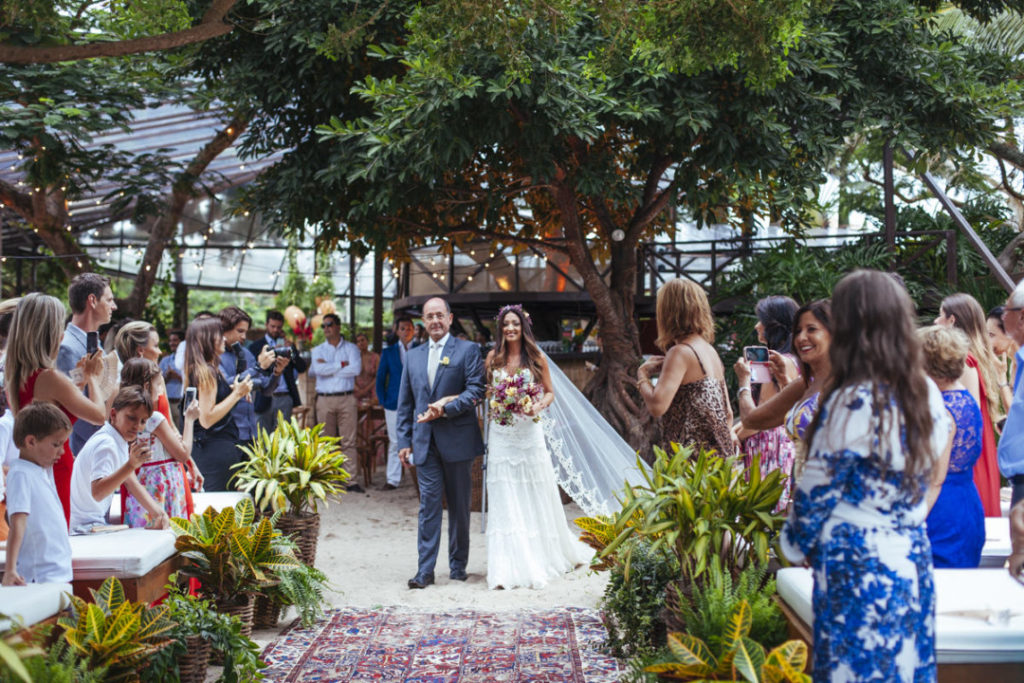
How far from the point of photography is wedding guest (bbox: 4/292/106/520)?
407 centimetres

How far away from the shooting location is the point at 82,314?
4.99m

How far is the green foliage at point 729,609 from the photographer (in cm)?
331

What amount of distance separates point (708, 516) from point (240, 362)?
4248mm

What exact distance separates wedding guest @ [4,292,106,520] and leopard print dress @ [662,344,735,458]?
2939mm

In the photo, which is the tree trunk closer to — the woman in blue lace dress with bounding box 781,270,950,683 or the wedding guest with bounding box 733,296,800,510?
the wedding guest with bounding box 733,296,800,510

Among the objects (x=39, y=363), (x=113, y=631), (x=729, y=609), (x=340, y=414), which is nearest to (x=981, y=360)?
(x=729, y=609)

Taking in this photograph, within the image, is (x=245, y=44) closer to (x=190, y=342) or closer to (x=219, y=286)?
(x=190, y=342)

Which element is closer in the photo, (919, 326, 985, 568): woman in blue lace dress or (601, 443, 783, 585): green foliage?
(919, 326, 985, 568): woman in blue lace dress

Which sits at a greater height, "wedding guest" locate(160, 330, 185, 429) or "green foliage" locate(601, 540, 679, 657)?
"wedding guest" locate(160, 330, 185, 429)

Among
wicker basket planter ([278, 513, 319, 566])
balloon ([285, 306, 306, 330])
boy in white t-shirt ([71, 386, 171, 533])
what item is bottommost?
wicker basket planter ([278, 513, 319, 566])

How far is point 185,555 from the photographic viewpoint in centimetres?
482

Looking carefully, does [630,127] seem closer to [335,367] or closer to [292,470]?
[335,367]

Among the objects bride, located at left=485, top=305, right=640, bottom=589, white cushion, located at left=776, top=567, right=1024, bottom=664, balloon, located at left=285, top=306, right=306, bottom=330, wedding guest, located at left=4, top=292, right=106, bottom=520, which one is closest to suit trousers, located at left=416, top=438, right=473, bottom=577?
bride, located at left=485, top=305, right=640, bottom=589

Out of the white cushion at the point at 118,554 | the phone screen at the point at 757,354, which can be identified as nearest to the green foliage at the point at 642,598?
the phone screen at the point at 757,354
